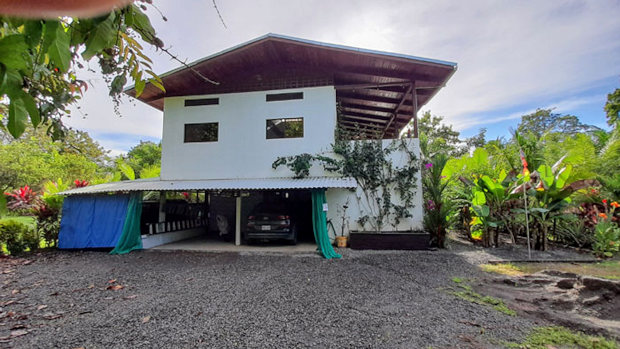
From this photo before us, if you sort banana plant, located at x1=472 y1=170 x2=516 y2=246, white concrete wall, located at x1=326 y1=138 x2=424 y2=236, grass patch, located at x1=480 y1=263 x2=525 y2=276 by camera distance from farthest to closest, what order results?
white concrete wall, located at x1=326 y1=138 x2=424 y2=236 → banana plant, located at x1=472 y1=170 x2=516 y2=246 → grass patch, located at x1=480 y1=263 x2=525 y2=276

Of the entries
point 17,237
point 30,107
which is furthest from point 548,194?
point 17,237

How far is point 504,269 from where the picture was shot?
6754mm

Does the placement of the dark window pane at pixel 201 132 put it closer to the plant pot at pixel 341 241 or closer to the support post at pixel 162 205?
the support post at pixel 162 205

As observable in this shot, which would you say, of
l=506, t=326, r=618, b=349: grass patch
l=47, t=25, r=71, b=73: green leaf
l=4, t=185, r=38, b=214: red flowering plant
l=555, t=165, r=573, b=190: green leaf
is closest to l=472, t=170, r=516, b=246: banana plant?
l=555, t=165, r=573, b=190: green leaf

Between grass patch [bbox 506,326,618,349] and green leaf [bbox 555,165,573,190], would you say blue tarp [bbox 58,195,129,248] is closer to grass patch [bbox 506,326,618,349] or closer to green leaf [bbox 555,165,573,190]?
grass patch [bbox 506,326,618,349]

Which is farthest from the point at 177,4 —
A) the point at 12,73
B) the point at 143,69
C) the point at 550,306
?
the point at 550,306

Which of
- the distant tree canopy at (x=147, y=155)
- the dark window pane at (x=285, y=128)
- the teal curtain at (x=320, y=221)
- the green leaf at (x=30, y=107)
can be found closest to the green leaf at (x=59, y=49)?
the green leaf at (x=30, y=107)

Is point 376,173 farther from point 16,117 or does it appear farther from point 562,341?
point 16,117

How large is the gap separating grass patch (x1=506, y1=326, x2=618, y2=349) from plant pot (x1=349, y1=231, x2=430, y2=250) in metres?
5.36

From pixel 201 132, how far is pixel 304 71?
16.0ft

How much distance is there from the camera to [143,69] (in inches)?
57.8

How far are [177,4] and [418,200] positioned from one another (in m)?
9.41

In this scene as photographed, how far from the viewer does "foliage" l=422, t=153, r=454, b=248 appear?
9117 millimetres

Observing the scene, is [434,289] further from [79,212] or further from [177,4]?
[79,212]
